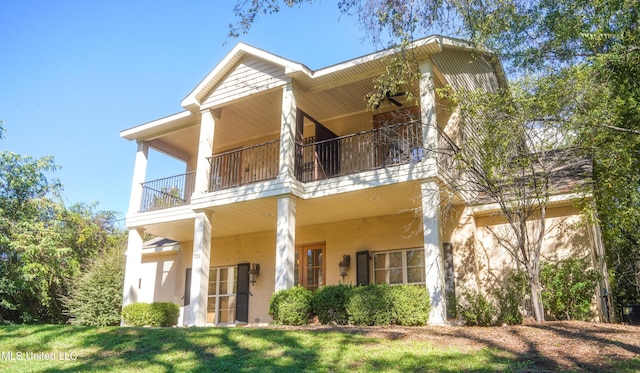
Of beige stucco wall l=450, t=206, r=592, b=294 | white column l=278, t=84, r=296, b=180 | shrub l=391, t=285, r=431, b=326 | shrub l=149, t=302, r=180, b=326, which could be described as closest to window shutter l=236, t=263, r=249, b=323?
shrub l=149, t=302, r=180, b=326

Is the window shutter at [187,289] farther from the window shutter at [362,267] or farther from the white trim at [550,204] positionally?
the white trim at [550,204]

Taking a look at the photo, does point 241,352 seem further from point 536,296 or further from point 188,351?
point 536,296

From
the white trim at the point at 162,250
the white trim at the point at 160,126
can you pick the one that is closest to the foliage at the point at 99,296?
the white trim at the point at 162,250

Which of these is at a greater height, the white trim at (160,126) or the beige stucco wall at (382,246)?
the white trim at (160,126)

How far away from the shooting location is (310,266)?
14102 millimetres

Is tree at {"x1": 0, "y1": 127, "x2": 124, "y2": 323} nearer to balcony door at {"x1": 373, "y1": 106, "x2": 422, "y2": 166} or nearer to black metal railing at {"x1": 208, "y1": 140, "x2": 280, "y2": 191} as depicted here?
black metal railing at {"x1": 208, "y1": 140, "x2": 280, "y2": 191}

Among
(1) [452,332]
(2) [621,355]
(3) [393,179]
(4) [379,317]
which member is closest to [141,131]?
(3) [393,179]

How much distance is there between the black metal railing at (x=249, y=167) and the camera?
1441cm

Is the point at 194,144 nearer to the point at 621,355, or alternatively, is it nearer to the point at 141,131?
the point at 141,131

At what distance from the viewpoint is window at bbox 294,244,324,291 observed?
13.9 meters

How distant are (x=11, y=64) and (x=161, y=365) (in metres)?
16.0

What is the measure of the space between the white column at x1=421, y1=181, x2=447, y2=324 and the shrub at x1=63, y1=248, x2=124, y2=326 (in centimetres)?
1044

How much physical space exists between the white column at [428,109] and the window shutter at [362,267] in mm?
3816

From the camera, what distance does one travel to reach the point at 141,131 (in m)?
15.2
